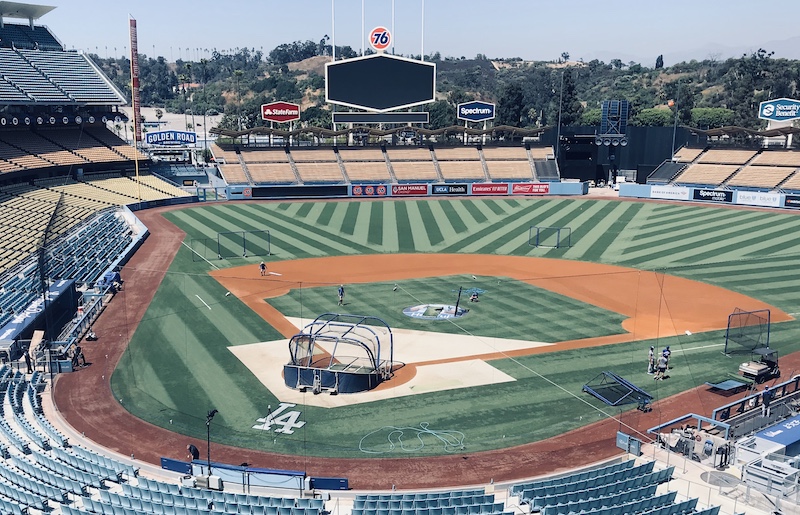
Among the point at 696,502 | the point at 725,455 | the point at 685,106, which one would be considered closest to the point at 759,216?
the point at 725,455

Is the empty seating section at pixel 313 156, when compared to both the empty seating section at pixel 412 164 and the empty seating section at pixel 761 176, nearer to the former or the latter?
the empty seating section at pixel 412 164

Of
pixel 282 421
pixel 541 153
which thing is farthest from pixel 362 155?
pixel 282 421

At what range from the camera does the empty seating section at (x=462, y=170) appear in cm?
8512

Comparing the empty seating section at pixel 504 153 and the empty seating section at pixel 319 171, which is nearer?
the empty seating section at pixel 319 171

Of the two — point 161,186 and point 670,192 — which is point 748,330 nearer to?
point 670,192

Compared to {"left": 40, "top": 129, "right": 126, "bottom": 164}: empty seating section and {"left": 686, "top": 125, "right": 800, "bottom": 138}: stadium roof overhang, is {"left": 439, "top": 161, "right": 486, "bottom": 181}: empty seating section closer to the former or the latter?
{"left": 686, "top": 125, "right": 800, "bottom": 138}: stadium roof overhang

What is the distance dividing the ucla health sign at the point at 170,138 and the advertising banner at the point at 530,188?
4171 cm

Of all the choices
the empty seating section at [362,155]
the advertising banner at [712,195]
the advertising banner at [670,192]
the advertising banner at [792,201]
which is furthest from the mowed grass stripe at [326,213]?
the advertising banner at [792,201]

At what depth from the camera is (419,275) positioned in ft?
153

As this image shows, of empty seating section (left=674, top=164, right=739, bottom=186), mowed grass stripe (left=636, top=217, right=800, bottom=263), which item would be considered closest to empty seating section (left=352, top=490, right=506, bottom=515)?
mowed grass stripe (left=636, top=217, right=800, bottom=263)

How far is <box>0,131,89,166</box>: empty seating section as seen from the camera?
227 ft

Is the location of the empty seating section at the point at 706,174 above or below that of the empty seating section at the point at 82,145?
below

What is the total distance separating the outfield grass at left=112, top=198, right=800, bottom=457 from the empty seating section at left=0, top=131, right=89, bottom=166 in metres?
13.7

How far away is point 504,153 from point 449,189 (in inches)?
458
